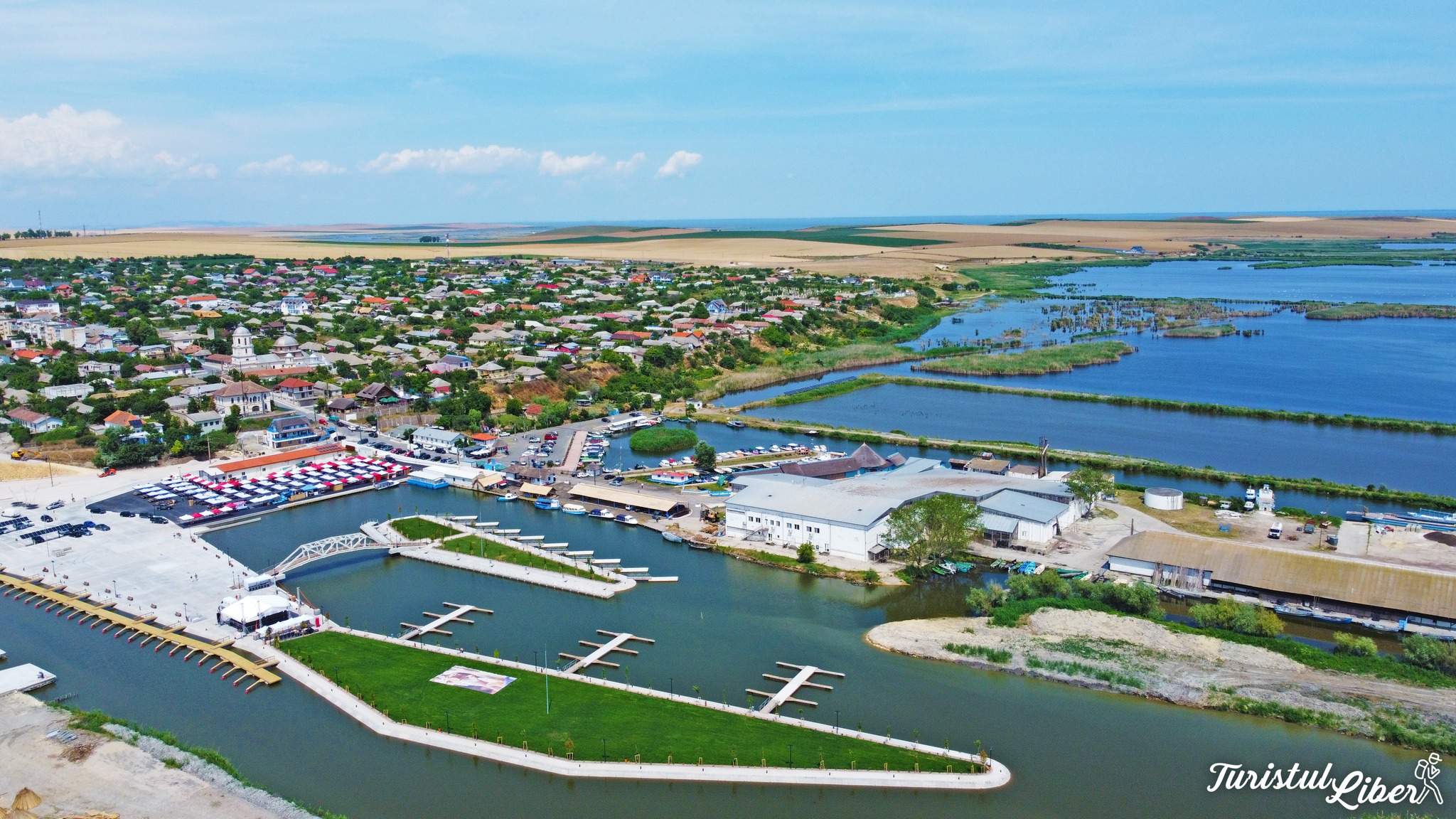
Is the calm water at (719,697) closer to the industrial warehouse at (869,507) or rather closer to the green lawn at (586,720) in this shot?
the green lawn at (586,720)

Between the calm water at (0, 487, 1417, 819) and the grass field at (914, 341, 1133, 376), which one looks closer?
the calm water at (0, 487, 1417, 819)

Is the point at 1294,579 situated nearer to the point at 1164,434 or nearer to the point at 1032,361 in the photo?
the point at 1164,434

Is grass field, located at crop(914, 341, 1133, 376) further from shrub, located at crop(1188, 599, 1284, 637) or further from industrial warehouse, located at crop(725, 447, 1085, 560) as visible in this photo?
shrub, located at crop(1188, 599, 1284, 637)

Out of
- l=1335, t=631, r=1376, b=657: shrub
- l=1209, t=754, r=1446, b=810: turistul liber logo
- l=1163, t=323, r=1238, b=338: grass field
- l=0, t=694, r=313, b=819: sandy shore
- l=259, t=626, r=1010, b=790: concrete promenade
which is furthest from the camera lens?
l=1163, t=323, r=1238, b=338: grass field

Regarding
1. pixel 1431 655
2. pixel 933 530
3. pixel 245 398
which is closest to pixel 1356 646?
pixel 1431 655

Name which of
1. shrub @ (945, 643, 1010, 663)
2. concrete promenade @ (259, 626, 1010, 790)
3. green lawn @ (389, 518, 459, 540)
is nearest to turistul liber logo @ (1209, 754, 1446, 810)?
concrete promenade @ (259, 626, 1010, 790)

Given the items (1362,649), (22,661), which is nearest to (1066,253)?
(1362,649)

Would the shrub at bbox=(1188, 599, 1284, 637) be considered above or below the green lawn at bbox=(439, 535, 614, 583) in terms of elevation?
above
